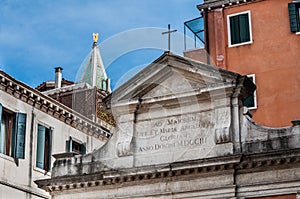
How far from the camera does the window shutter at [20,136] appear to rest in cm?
2638

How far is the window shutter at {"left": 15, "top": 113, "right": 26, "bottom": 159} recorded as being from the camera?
86.5 feet

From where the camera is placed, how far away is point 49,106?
94.2 feet

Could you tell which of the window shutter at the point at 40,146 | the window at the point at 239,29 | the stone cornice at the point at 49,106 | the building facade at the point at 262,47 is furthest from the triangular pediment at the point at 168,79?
the window shutter at the point at 40,146

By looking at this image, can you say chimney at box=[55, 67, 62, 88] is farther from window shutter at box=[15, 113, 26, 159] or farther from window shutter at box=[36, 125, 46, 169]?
window shutter at box=[15, 113, 26, 159]

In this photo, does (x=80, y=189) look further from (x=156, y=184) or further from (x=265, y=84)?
(x=265, y=84)

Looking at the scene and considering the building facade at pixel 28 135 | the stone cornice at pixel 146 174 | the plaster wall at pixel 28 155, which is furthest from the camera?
the building facade at pixel 28 135

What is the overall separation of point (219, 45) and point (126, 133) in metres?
6.13

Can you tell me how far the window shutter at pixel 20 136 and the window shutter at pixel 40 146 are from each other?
1.19 metres

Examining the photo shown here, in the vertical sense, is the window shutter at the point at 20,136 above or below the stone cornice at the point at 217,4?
below

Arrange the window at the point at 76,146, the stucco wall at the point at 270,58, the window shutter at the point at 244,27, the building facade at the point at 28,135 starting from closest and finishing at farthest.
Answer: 1. the stucco wall at the point at 270,58
2. the window shutter at the point at 244,27
3. the building facade at the point at 28,135
4. the window at the point at 76,146

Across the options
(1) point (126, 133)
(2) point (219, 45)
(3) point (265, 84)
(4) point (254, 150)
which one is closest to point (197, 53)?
(2) point (219, 45)

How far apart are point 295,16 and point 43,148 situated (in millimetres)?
11658

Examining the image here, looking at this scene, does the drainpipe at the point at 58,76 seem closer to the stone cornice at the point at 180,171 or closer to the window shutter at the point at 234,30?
the window shutter at the point at 234,30

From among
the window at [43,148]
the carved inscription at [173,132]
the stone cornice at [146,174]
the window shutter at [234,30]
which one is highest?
the window shutter at [234,30]
